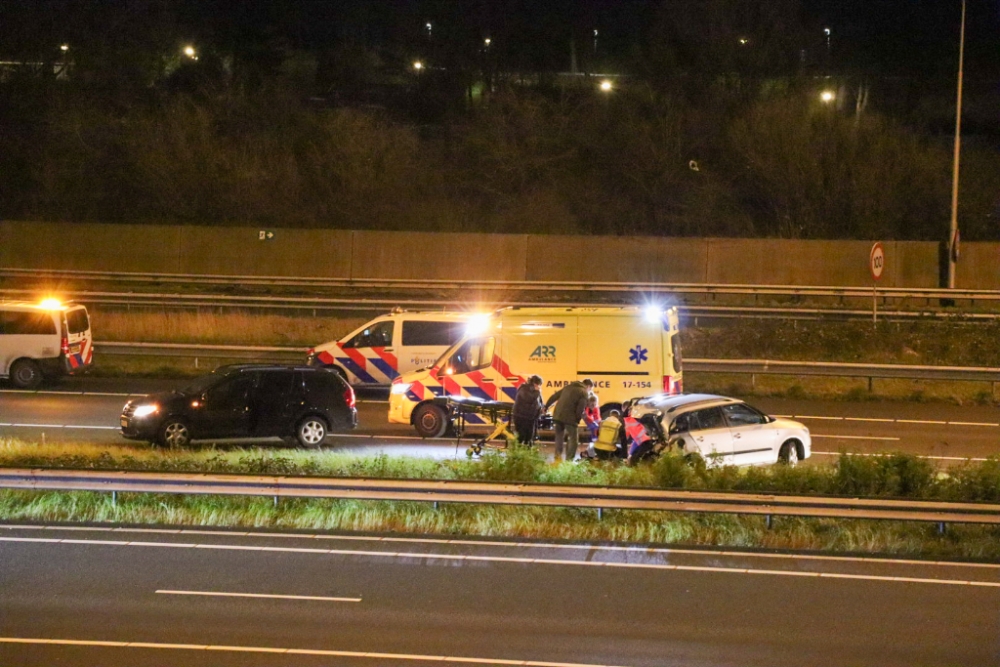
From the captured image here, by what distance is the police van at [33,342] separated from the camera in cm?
2395

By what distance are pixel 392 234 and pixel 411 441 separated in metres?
22.1

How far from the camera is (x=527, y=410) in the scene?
666 inches

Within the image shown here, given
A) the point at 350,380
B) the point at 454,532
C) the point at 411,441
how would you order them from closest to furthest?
the point at 454,532
the point at 411,441
the point at 350,380

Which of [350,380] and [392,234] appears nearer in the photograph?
[350,380]

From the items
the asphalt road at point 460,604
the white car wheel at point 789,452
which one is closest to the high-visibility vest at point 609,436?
the white car wheel at point 789,452

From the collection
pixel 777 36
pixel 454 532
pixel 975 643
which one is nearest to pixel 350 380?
pixel 454 532

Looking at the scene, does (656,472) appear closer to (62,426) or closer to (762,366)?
(62,426)

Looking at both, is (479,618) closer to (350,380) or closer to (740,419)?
(740,419)

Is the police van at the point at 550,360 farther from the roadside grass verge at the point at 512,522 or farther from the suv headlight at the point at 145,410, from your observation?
the roadside grass verge at the point at 512,522

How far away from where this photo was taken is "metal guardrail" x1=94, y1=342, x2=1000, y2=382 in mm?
24453

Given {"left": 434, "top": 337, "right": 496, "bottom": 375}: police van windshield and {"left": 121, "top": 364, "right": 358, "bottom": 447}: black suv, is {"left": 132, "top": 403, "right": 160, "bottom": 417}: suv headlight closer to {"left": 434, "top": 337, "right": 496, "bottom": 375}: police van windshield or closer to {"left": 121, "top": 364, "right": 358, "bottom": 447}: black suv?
{"left": 121, "top": 364, "right": 358, "bottom": 447}: black suv

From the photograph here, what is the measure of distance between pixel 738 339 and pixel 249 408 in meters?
14.9

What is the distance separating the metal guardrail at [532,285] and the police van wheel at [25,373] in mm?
14173

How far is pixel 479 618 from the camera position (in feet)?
31.7
